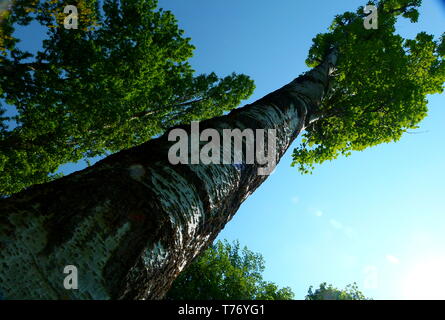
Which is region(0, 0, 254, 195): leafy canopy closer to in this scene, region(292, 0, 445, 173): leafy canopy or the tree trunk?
region(292, 0, 445, 173): leafy canopy

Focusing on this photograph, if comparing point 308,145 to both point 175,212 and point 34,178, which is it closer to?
point 175,212

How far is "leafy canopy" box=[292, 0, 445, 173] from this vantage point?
729 centimetres

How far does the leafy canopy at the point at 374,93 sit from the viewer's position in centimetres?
729

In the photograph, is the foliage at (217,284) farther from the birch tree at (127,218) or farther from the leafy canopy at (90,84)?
the birch tree at (127,218)

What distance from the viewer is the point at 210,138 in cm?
247

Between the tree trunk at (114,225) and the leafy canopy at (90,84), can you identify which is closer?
the tree trunk at (114,225)

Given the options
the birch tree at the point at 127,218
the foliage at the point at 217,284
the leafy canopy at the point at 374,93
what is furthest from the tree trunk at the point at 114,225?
the foliage at the point at 217,284

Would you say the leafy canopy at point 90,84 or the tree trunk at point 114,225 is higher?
the leafy canopy at point 90,84

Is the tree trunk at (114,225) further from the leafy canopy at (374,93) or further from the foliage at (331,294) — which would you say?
the foliage at (331,294)

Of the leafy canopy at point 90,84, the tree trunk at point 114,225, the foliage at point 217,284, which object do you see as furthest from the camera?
the foliage at point 217,284

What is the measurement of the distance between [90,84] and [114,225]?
666 cm

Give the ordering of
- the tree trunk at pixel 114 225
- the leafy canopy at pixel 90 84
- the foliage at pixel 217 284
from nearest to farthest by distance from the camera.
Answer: the tree trunk at pixel 114 225, the leafy canopy at pixel 90 84, the foliage at pixel 217 284

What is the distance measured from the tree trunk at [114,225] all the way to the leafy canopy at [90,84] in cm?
604

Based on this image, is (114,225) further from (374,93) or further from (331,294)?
(331,294)
